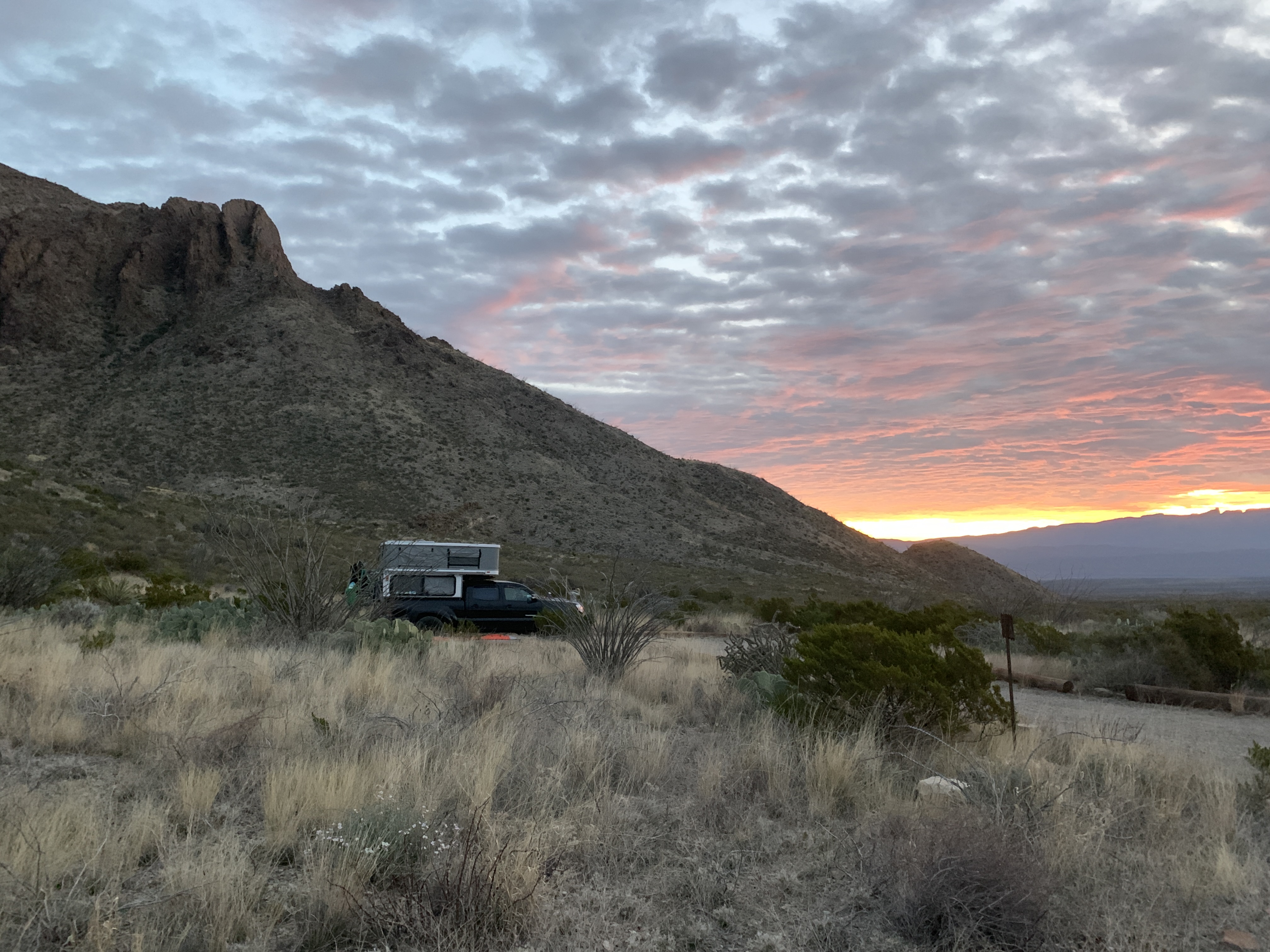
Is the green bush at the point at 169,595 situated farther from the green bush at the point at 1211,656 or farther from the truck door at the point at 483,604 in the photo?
the green bush at the point at 1211,656

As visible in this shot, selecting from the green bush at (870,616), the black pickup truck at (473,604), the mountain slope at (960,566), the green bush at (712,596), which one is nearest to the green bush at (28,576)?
Result: the black pickup truck at (473,604)

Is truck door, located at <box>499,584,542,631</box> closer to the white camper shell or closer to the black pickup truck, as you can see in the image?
the black pickup truck

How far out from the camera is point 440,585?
760 inches

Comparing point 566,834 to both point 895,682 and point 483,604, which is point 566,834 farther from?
point 483,604

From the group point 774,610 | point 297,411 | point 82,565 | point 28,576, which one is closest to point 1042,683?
point 774,610

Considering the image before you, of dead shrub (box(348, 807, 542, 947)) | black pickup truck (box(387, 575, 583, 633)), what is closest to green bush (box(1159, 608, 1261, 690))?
black pickup truck (box(387, 575, 583, 633))

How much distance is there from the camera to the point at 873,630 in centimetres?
775

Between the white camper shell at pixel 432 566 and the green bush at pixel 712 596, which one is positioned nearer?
the white camper shell at pixel 432 566

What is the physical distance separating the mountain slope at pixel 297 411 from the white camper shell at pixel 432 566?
25679 mm

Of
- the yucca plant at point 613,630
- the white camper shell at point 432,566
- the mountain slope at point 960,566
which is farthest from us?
the mountain slope at point 960,566

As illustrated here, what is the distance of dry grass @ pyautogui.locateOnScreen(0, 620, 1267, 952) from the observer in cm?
368

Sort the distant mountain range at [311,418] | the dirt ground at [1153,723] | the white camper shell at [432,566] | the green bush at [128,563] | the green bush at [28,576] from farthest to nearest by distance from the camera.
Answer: the distant mountain range at [311,418]
the green bush at [128,563]
the white camper shell at [432,566]
the green bush at [28,576]
the dirt ground at [1153,723]

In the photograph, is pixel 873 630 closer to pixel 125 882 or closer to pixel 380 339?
pixel 125 882

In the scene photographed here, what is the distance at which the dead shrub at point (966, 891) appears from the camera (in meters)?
3.80
